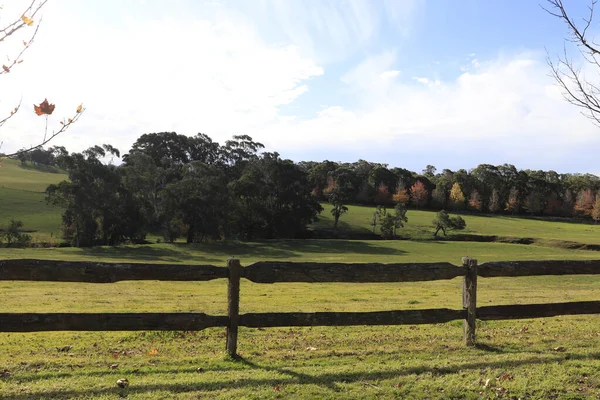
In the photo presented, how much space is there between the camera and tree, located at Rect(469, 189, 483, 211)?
358ft

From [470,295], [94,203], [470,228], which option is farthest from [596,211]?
[470,295]

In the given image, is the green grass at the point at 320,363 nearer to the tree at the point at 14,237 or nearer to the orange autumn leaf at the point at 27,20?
the orange autumn leaf at the point at 27,20

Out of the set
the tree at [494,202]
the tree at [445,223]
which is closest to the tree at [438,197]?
the tree at [494,202]

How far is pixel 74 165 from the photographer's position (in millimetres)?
50812

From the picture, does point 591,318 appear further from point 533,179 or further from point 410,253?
point 533,179

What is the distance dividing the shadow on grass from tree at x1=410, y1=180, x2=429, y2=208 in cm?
10615

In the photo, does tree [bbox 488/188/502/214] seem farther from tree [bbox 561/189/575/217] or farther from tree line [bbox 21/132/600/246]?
tree [bbox 561/189/575/217]

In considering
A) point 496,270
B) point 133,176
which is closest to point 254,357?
point 496,270

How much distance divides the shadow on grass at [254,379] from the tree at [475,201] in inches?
4367

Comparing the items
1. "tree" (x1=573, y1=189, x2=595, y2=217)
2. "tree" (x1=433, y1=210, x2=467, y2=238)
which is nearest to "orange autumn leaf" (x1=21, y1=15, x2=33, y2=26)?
"tree" (x1=433, y1=210, x2=467, y2=238)

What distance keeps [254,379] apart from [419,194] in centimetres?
10825

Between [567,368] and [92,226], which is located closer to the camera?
[567,368]

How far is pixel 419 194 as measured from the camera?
108750mm

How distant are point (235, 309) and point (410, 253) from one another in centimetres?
4585
